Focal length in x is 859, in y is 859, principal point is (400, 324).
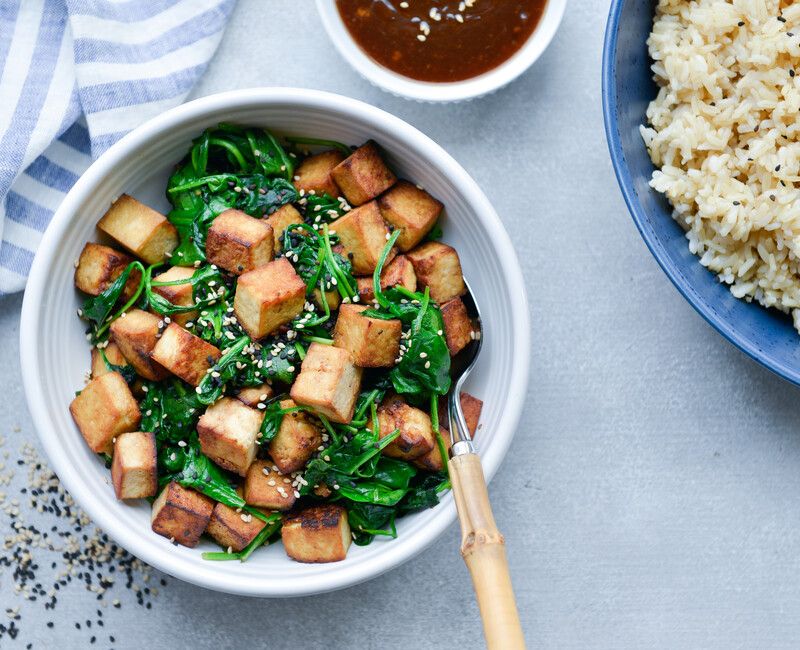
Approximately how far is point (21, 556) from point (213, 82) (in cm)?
155

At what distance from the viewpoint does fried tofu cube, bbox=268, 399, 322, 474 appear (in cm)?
215

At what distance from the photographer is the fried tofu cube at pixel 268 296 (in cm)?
207

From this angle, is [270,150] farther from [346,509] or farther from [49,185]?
[346,509]

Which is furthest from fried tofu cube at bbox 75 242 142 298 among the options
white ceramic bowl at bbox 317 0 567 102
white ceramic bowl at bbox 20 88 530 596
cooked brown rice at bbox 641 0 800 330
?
cooked brown rice at bbox 641 0 800 330

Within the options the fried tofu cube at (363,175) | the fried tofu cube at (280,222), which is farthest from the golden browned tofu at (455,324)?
the fried tofu cube at (280,222)

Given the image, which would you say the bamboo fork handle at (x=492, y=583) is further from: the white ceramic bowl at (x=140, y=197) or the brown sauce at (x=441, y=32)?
the brown sauce at (x=441, y=32)

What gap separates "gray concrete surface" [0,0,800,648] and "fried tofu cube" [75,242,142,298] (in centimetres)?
52

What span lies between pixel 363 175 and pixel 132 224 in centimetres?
61

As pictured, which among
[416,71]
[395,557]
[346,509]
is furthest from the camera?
[416,71]

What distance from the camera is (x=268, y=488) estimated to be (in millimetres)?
2174

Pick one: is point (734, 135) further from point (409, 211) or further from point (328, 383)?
point (328, 383)

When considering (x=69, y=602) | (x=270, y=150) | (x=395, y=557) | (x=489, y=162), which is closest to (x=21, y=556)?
(x=69, y=602)

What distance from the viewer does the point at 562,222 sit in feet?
8.44

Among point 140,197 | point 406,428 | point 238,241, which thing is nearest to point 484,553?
point 406,428
